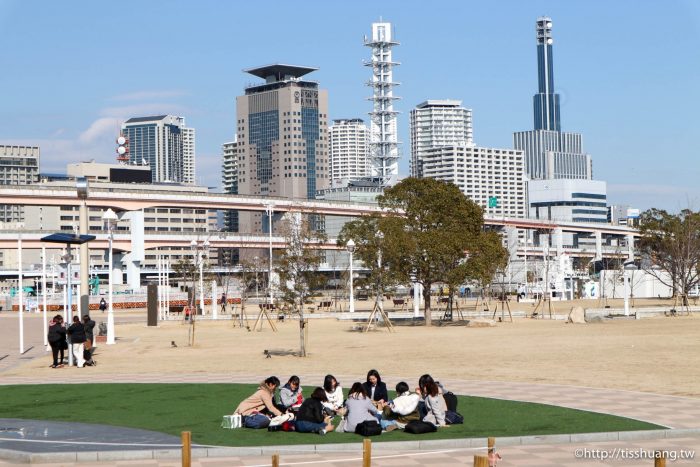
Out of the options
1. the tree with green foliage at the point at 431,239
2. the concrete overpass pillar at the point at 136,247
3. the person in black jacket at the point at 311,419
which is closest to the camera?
the person in black jacket at the point at 311,419

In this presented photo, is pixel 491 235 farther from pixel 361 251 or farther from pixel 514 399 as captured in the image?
pixel 514 399

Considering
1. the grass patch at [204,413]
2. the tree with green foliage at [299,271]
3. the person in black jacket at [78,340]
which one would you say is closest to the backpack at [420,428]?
the grass patch at [204,413]

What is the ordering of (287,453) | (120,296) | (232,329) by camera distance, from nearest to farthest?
(287,453) → (232,329) → (120,296)

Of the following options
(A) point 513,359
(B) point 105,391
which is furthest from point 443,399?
(A) point 513,359

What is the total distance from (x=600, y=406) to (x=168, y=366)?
15697 millimetres

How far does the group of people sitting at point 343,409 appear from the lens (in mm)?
17672

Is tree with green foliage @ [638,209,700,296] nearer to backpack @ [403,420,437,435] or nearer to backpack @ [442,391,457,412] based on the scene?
backpack @ [442,391,457,412]

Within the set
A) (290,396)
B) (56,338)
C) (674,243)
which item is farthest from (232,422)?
(674,243)

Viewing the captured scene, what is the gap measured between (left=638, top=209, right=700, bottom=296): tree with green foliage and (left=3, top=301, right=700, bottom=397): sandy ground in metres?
31.4

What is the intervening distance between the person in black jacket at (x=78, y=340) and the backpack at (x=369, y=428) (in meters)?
16.5

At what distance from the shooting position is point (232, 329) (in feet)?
187

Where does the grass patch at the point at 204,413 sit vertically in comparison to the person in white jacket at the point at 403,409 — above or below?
below

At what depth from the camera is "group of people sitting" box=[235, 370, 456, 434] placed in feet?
58.0

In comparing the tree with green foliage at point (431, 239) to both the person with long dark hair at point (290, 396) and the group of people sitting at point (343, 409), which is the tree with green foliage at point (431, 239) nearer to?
the person with long dark hair at point (290, 396)
